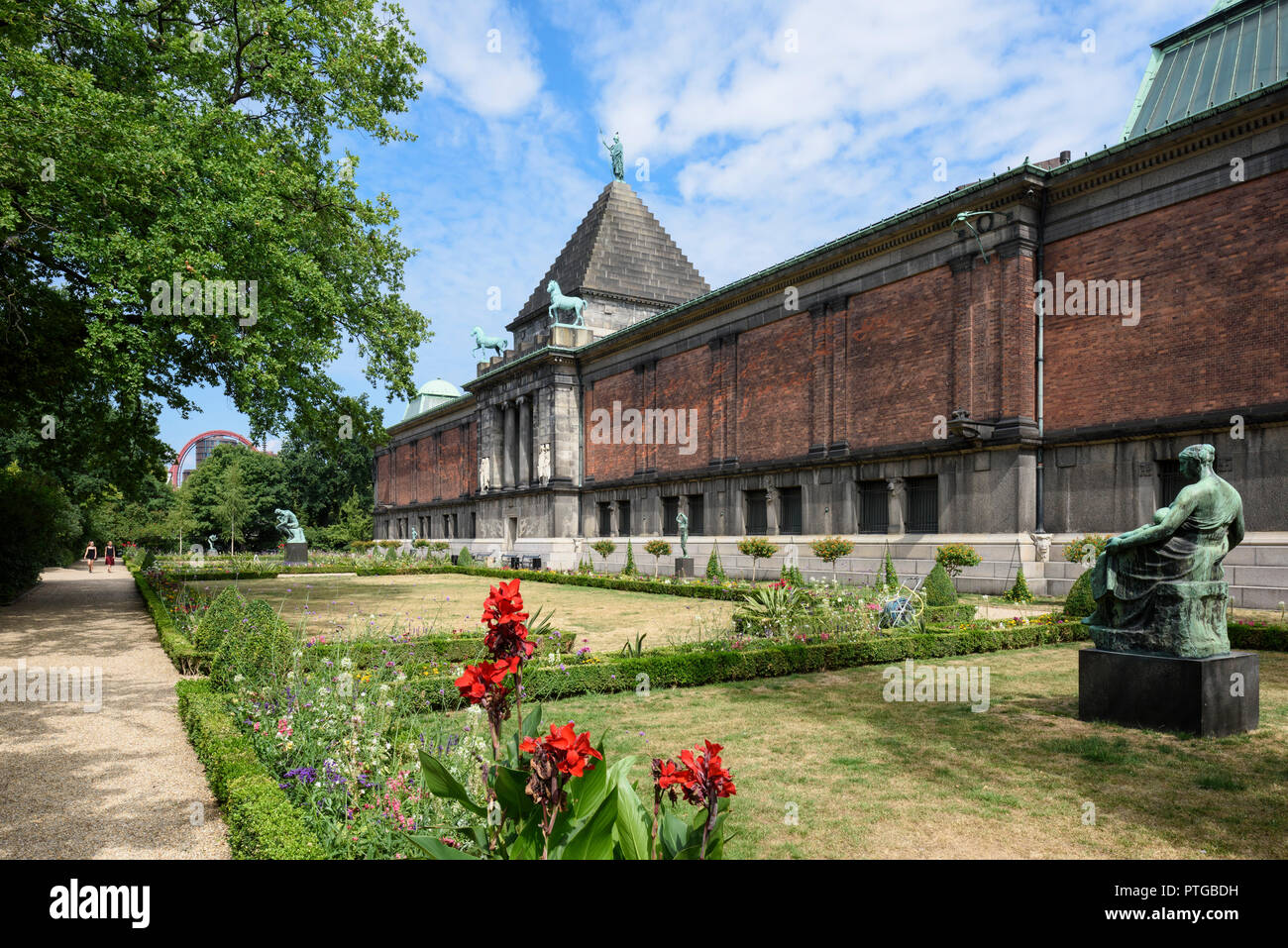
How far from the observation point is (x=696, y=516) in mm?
37875

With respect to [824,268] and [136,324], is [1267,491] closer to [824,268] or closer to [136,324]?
[824,268]

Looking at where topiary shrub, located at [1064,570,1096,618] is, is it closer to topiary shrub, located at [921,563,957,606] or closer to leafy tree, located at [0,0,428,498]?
topiary shrub, located at [921,563,957,606]

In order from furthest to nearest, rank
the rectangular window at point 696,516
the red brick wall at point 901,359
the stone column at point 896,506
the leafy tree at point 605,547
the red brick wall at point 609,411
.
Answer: the red brick wall at point 609,411 → the leafy tree at point 605,547 → the rectangular window at point 696,516 → the stone column at point 896,506 → the red brick wall at point 901,359

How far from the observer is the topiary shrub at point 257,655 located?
948 centimetres

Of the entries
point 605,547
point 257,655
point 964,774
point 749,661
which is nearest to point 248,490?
point 605,547

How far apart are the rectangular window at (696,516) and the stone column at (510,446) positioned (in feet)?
56.7

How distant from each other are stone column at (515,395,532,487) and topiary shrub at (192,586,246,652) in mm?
36124

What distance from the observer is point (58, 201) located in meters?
14.9

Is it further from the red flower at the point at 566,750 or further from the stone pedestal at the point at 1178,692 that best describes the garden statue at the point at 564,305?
the red flower at the point at 566,750

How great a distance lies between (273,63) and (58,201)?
7.70 meters

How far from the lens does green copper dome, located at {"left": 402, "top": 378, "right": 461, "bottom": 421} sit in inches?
2840

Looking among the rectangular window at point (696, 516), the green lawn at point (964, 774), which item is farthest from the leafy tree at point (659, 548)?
the green lawn at point (964, 774)

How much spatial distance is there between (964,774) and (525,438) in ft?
145
